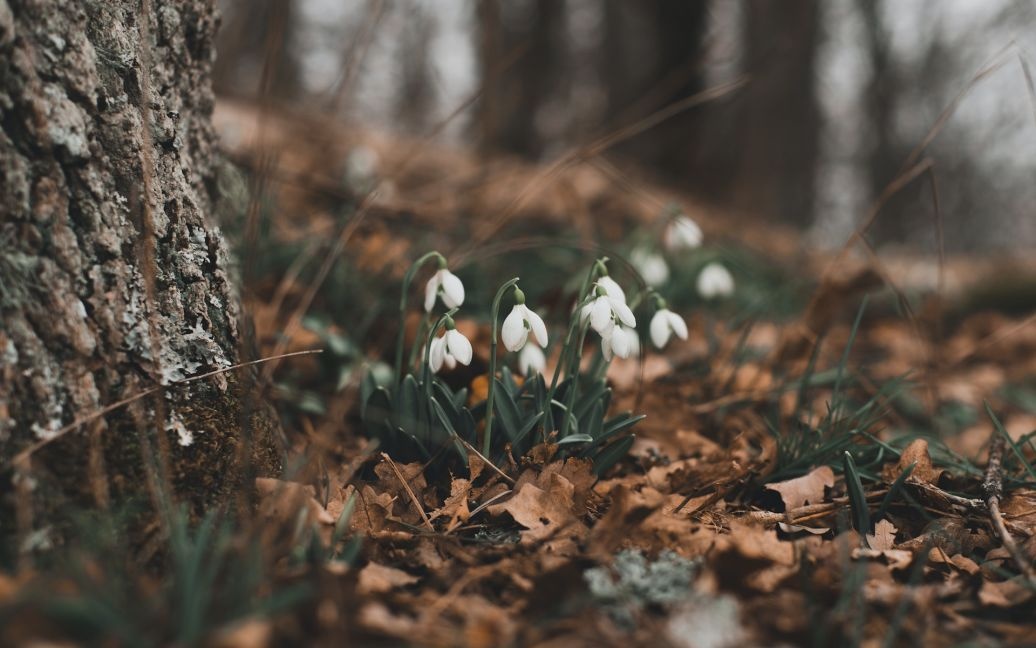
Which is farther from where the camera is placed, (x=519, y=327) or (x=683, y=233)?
(x=683, y=233)

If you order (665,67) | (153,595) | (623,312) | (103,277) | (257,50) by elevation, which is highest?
(257,50)

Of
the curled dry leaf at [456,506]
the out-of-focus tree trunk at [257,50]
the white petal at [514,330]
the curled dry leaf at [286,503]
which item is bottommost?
the curled dry leaf at [456,506]

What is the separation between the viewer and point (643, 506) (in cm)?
132

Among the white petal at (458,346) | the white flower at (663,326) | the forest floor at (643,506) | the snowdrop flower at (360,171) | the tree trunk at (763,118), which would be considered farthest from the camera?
the tree trunk at (763,118)

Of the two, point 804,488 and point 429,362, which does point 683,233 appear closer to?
point 804,488

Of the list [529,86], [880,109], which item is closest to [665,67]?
[529,86]

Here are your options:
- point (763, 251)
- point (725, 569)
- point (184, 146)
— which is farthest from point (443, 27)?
point (725, 569)

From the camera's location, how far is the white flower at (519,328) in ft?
4.95

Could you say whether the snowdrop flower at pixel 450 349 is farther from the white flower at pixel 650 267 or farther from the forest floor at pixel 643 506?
Answer: the white flower at pixel 650 267

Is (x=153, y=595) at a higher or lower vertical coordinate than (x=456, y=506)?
higher

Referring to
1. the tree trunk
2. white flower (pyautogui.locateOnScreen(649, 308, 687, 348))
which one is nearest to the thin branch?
white flower (pyautogui.locateOnScreen(649, 308, 687, 348))

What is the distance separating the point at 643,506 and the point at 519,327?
1.45 feet

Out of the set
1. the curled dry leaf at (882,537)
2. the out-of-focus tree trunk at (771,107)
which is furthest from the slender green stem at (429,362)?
the out-of-focus tree trunk at (771,107)

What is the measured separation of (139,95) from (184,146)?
188mm
